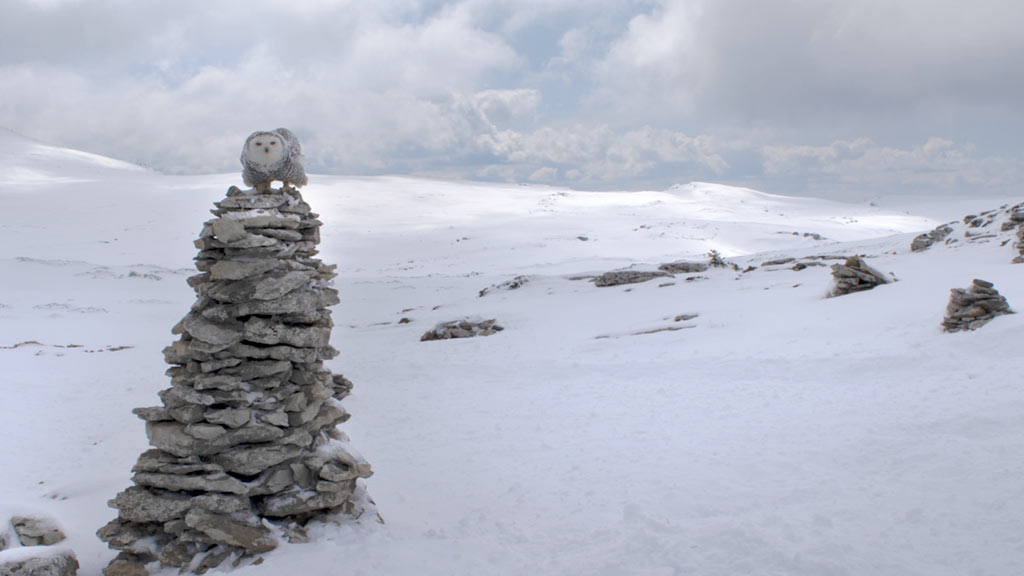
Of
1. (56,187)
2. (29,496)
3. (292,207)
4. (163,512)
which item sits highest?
(56,187)

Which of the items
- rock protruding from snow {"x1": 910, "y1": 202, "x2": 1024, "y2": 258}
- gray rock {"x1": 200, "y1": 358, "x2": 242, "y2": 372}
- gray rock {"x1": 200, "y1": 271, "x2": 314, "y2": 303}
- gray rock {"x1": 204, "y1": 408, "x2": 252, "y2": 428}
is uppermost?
rock protruding from snow {"x1": 910, "y1": 202, "x2": 1024, "y2": 258}

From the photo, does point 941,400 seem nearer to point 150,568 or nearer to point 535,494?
point 535,494

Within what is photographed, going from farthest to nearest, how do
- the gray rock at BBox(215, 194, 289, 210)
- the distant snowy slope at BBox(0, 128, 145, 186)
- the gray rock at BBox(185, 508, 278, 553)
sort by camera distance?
the distant snowy slope at BBox(0, 128, 145, 186)
the gray rock at BBox(215, 194, 289, 210)
the gray rock at BBox(185, 508, 278, 553)

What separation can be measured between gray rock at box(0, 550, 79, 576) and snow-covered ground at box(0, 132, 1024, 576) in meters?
0.37

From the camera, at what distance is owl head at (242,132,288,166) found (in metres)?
7.86

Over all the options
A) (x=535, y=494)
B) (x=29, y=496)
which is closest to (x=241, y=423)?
(x=535, y=494)

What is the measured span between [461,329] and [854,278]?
10.3 metres

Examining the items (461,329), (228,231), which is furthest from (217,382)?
(461,329)

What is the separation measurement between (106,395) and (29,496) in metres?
5.74

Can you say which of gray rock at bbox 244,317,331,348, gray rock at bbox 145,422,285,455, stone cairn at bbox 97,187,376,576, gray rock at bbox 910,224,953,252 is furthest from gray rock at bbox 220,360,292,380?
gray rock at bbox 910,224,953,252

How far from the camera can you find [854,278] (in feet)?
49.8

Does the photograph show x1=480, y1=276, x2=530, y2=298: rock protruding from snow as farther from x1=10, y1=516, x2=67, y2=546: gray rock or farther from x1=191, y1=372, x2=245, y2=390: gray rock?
x1=10, y1=516, x2=67, y2=546: gray rock

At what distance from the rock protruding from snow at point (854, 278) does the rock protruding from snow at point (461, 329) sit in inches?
346

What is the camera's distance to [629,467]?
28.1 feet
